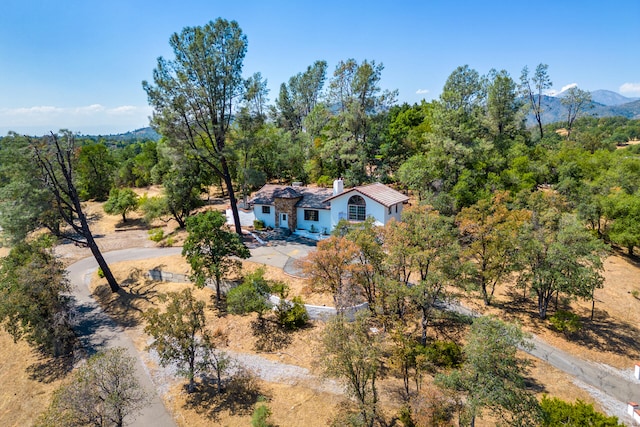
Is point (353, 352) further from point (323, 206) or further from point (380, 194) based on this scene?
point (323, 206)

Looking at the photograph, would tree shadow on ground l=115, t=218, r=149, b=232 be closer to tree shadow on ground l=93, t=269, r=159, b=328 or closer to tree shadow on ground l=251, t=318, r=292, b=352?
tree shadow on ground l=93, t=269, r=159, b=328

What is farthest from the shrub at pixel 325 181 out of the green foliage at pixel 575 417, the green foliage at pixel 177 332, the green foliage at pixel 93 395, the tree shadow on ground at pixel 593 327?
the green foliage at pixel 575 417

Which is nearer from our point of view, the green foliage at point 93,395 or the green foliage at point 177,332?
the green foliage at point 93,395

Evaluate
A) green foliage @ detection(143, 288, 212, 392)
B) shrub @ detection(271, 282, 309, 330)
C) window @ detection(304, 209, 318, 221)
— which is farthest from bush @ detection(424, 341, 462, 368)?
window @ detection(304, 209, 318, 221)

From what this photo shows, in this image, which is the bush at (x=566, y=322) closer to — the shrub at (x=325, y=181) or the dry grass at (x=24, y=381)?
the dry grass at (x=24, y=381)

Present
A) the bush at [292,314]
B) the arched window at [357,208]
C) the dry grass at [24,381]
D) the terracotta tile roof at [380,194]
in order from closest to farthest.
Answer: the dry grass at [24,381], the bush at [292,314], the terracotta tile roof at [380,194], the arched window at [357,208]

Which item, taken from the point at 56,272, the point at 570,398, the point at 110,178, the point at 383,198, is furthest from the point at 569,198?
the point at 110,178
